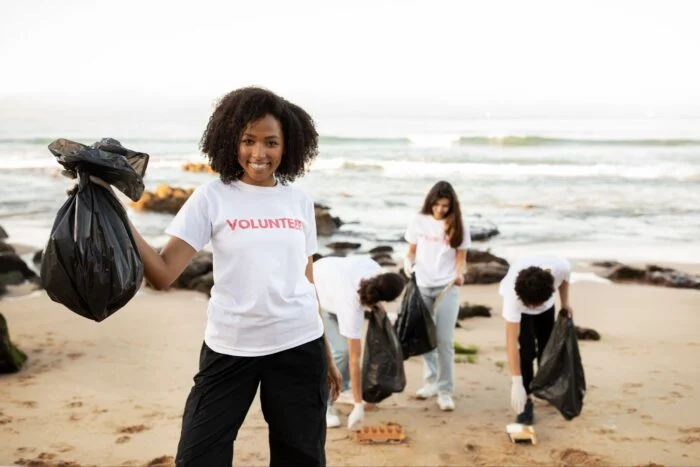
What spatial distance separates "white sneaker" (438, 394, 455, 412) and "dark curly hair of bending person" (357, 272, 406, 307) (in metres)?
1.04

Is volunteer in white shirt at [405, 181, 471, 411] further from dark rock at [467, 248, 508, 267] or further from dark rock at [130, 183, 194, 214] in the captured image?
dark rock at [130, 183, 194, 214]

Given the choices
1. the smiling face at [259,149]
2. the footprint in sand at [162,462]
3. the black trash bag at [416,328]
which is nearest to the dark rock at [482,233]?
the black trash bag at [416,328]

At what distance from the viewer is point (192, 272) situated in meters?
9.35

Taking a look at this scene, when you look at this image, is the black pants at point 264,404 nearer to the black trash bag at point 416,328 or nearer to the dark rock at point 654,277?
the black trash bag at point 416,328

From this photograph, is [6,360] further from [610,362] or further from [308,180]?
A: [308,180]

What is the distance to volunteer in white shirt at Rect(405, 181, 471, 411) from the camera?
541 centimetres

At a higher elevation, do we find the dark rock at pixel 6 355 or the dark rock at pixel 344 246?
the dark rock at pixel 6 355

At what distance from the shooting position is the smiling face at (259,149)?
2.57 m

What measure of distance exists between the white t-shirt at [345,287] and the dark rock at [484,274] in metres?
4.79

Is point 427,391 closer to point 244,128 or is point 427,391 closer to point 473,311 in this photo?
point 473,311

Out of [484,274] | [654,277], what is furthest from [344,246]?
[654,277]

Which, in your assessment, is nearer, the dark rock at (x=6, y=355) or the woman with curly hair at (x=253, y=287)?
the woman with curly hair at (x=253, y=287)

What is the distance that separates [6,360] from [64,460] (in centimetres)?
173

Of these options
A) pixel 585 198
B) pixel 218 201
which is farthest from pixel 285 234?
pixel 585 198
